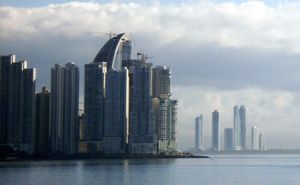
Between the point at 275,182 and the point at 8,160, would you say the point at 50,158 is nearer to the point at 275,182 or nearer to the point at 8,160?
the point at 8,160

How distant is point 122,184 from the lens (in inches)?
3435

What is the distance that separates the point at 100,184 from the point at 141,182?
6588mm

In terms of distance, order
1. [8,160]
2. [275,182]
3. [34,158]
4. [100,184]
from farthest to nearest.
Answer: [34,158] < [8,160] < [275,182] < [100,184]

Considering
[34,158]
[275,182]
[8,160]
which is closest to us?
[275,182]

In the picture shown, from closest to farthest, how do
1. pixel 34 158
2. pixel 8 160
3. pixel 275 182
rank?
pixel 275 182
pixel 8 160
pixel 34 158

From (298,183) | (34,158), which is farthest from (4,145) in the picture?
(298,183)

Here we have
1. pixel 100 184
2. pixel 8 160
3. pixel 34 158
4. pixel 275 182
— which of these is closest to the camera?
pixel 100 184

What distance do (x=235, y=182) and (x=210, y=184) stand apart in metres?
4.46

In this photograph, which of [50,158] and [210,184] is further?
[50,158]

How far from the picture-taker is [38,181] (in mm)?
90562

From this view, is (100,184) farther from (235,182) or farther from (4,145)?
(4,145)

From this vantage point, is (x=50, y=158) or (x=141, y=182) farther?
(x=50, y=158)

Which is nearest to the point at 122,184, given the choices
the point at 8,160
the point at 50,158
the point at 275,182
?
the point at 275,182

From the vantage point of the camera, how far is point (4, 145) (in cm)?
19262
